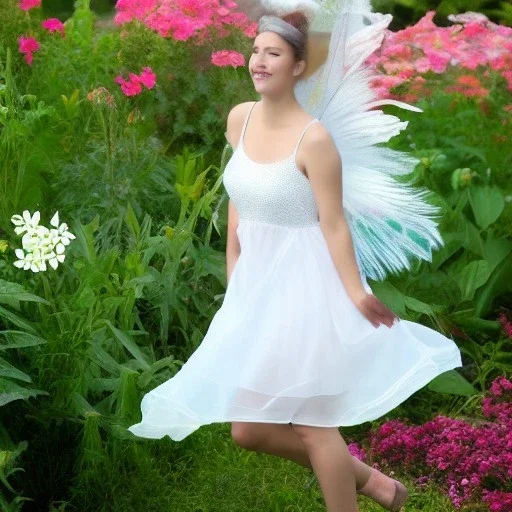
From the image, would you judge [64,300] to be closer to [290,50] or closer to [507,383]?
[290,50]

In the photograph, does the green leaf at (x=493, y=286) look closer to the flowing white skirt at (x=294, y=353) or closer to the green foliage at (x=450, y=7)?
the flowing white skirt at (x=294, y=353)

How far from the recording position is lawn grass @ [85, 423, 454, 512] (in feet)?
10.7

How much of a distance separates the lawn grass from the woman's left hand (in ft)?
2.98

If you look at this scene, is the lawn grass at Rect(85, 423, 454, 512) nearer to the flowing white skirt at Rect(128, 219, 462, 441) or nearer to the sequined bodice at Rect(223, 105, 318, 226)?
the flowing white skirt at Rect(128, 219, 462, 441)

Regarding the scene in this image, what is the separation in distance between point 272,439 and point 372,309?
1.27 ft

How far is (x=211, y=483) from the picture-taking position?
3350mm

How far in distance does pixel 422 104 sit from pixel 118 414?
1.84 m

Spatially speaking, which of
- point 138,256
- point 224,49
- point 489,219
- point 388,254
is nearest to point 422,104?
point 489,219

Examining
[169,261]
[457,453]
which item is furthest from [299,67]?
[457,453]

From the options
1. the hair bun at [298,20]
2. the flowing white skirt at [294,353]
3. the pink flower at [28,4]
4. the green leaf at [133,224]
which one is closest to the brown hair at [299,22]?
the hair bun at [298,20]

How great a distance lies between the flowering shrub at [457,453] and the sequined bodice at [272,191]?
116 centimetres

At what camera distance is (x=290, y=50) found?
253 centimetres

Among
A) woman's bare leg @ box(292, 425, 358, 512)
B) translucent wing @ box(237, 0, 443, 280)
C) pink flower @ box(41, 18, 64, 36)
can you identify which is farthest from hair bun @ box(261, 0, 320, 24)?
pink flower @ box(41, 18, 64, 36)

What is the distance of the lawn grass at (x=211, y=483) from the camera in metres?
3.25
